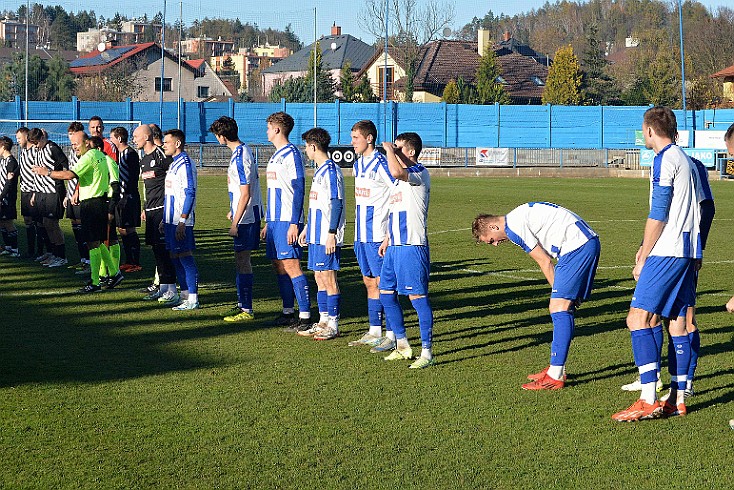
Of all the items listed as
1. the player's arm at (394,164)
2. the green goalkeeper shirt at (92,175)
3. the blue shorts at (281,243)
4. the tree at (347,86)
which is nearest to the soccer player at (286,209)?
the blue shorts at (281,243)

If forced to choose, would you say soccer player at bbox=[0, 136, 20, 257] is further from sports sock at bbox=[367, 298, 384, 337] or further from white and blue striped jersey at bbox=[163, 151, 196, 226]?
sports sock at bbox=[367, 298, 384, 337]

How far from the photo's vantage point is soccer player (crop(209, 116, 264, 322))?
9727 millimetres

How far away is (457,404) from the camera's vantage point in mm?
6945

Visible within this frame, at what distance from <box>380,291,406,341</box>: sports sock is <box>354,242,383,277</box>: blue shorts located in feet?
2.00

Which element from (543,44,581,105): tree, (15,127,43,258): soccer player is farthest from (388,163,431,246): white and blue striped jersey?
(543,44,581,105): tree

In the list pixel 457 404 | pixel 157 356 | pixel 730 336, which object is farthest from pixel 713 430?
pixel 157 356

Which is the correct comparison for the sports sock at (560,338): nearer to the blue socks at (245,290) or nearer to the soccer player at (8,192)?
the blue socks at (245,290)

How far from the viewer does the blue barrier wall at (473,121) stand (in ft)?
172

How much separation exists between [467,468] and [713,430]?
5.63ft

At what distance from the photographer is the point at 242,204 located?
9.77m

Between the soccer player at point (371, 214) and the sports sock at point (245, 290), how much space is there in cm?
147

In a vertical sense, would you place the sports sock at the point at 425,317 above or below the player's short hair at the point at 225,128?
below

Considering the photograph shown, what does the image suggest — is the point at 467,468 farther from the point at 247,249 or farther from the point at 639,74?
the point at 639,74

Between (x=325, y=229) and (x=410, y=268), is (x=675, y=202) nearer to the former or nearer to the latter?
(x=410, y=268)
